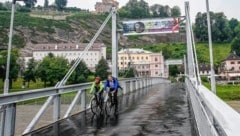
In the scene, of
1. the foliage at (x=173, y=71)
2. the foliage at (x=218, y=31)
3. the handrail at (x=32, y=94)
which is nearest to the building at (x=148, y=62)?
the foliage at (x=173, y=71)

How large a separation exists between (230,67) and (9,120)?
133 metres

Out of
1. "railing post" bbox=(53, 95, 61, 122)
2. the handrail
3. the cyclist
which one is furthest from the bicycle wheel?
"railing post" bbox=(53, 95, 61, 122)

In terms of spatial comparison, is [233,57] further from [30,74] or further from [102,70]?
[30,74]

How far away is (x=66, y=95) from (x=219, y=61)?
136606 mm

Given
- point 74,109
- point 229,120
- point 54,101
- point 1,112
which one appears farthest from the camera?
point 74,109

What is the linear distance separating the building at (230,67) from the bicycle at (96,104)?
11303 cm

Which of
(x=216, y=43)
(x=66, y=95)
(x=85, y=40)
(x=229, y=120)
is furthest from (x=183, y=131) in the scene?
(x=85, y=40)

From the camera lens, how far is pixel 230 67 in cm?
13362

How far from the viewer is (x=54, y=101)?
1101 cm

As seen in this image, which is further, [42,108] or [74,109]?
[74,109]

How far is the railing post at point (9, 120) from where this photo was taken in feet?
25.5

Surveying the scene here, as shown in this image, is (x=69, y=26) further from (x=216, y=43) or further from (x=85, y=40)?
(x=216, y=43)

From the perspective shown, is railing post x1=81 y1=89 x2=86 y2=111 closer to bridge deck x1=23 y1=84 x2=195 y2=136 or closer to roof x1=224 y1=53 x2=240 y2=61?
bridge deck x1=23 y1=84 x2=195 y2=136

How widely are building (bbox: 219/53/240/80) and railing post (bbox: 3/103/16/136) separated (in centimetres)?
11932
